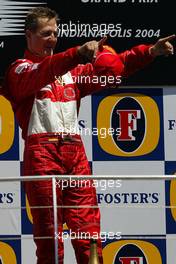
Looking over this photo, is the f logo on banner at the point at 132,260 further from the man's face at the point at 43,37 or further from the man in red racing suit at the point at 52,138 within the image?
the man's face at the point at 43,37

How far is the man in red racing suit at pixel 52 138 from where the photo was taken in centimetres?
315

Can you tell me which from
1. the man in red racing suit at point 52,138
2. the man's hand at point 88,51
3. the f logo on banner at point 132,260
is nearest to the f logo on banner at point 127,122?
the f logo on banner at point 132,260

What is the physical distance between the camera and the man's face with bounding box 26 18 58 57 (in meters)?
Result: 3.36

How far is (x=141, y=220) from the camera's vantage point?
4008 mm

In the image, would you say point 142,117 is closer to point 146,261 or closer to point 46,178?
point 146,261

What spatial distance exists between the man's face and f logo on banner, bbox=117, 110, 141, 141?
761 millimetres

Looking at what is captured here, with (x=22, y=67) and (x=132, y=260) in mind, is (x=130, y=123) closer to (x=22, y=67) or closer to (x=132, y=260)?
(x=132, y=260)

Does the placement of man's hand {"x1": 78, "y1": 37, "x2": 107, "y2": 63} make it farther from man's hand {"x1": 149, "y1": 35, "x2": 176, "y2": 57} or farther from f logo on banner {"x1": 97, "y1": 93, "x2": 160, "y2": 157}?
f logo on banner {"x1": 97, "y1": 93, "x2": 160, "y2": 157}

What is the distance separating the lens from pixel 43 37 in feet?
11.1

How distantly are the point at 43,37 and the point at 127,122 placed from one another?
830 mm

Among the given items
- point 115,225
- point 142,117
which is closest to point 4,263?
point 115,225

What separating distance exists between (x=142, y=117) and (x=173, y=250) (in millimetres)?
559

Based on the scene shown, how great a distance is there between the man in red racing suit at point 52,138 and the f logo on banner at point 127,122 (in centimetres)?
72

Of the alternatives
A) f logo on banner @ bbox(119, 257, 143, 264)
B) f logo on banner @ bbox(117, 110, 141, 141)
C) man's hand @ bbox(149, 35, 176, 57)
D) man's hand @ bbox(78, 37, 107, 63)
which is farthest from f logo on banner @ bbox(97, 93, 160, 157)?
man's hand @ bbox(78, 37, 107, 63)
